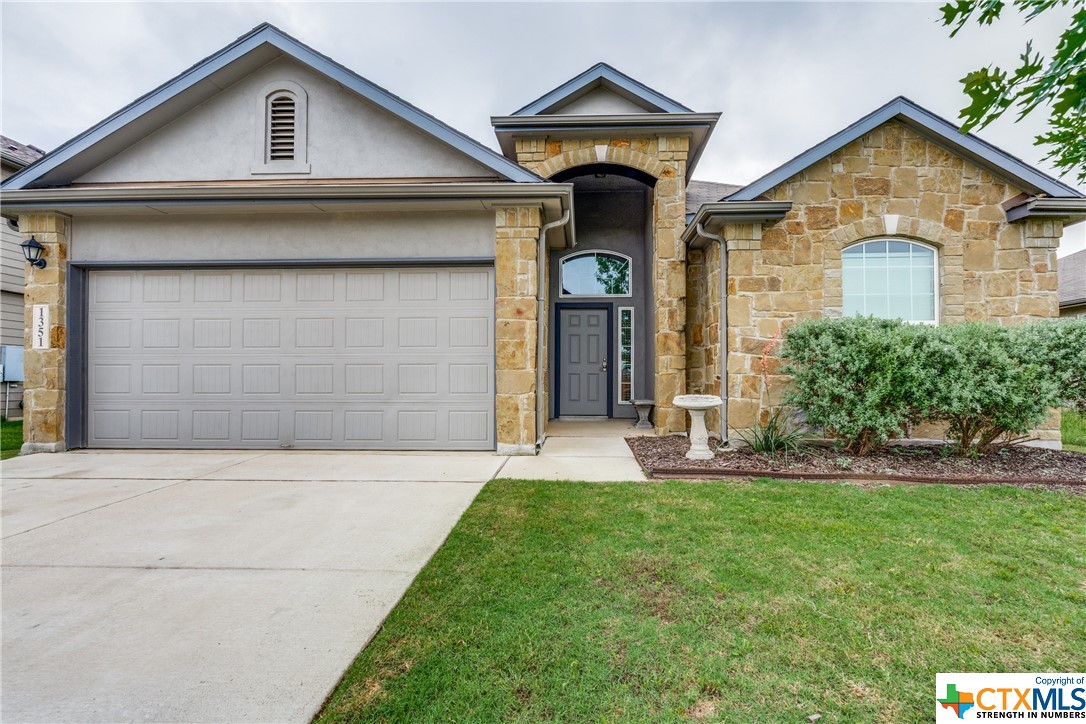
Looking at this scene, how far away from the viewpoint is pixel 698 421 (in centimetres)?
572

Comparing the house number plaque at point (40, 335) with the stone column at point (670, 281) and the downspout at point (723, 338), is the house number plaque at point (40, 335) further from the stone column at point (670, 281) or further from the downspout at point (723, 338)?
the downspout at point (723, 338)

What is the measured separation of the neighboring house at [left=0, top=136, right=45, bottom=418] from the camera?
33.7 ft

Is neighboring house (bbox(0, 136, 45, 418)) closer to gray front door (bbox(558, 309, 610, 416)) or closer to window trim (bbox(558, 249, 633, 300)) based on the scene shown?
window trim (bbox(558, 249, 633, 300))

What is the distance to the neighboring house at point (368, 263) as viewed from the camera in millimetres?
6145

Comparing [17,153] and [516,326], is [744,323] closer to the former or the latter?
[516,326]

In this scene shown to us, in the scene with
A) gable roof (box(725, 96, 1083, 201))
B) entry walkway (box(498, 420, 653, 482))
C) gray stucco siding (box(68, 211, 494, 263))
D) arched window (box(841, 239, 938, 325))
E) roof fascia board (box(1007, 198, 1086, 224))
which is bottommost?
entry walkway (box(498, 420, 653, 482))

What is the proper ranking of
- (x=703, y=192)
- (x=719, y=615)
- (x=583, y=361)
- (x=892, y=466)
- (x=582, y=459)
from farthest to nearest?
(x=703, y=192)
(x=583, y=361)
(x=582, y=459)
(x=892, y=466)
(x=719, y=615)

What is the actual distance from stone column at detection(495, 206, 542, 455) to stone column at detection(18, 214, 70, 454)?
5823mm

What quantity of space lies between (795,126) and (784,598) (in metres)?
21.3

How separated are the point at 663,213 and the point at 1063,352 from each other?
5.24 m

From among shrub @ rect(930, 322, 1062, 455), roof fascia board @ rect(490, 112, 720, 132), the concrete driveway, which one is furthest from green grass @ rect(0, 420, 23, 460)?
shrub @ rect(930, 322, 1062, 455)

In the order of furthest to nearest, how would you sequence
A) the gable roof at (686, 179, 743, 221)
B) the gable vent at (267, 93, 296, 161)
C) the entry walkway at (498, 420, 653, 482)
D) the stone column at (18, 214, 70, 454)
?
the gable roof at (686, 179, 743, 221) < the gable vent at (267, 93, 296, 161) < the stone column at (18, 214, 70, 454) < the entry walkway at (498, 420, 653, 482)

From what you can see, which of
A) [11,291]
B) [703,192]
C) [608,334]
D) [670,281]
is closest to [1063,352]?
[670,281]

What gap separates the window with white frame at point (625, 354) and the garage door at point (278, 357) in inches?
171
